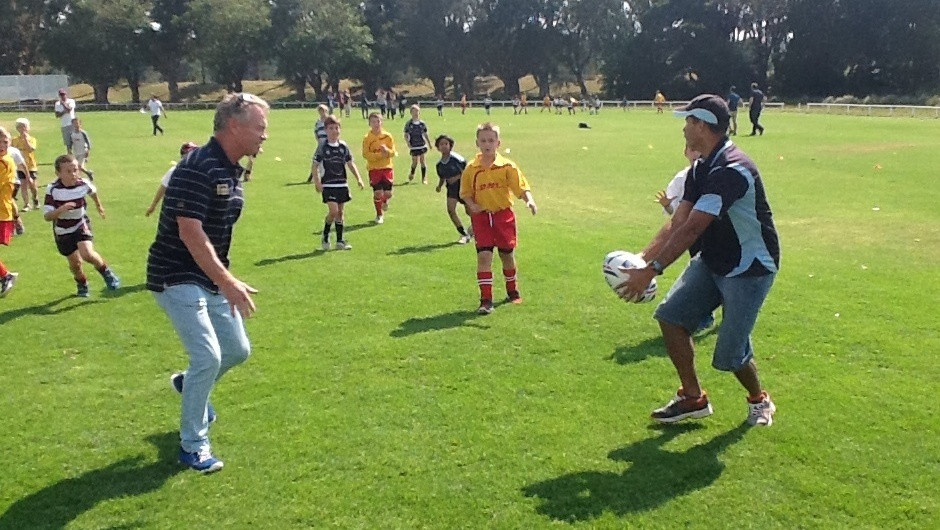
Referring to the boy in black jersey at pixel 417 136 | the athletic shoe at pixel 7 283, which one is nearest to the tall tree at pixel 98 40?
the boy in black jersey at pixel 417 136

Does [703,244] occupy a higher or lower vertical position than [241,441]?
higher

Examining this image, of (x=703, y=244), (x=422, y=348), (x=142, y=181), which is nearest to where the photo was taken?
(x=703, y=244)

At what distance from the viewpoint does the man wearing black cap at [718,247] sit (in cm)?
491

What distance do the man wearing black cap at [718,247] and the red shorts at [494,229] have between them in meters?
3.48

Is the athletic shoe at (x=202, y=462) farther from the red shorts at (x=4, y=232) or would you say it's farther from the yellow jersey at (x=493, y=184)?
the red shorts at (x=4, y=232)

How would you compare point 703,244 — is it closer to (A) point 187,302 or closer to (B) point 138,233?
(A) point 187,302

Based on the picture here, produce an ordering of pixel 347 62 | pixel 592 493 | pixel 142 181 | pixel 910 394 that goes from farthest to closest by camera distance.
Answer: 1. pixel 347 62
2. pixel 142 181
3. pixel 910 394
4. pixel 592 493

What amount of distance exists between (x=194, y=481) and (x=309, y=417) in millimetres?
1109

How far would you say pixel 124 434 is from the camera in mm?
5805

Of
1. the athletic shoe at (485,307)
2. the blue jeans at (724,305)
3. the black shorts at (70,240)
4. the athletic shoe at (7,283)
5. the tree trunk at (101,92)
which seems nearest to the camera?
the blue jeans at (724,305)

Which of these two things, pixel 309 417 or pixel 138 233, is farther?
pixel 138 233

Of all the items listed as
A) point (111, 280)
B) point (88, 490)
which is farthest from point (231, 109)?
point (111, 280)

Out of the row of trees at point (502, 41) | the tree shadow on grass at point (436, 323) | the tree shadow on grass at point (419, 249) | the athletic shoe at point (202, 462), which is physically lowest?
the tree shadow on grass at point (419, 249)

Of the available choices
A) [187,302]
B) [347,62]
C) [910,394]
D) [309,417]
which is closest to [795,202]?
[910,394]
